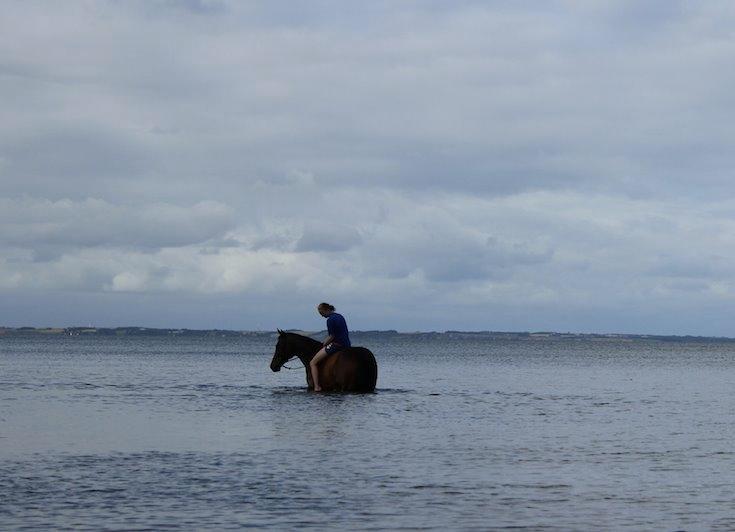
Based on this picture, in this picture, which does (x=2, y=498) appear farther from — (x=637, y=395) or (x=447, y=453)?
(x=637, y=395)

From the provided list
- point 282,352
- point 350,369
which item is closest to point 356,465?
point 350,369

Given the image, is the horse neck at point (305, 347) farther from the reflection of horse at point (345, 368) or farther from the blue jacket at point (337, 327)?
the blue jacket at point (337, 327)

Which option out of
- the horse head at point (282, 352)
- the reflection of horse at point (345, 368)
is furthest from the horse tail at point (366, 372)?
the horse head at point (282, 352)

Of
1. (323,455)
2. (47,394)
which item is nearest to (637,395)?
(47,394)

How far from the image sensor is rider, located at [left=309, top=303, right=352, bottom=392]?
3008 centimetres

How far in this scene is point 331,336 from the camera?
30.4 metres

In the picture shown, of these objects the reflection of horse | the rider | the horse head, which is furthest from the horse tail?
the horse head

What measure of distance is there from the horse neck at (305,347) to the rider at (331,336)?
0.52 metres

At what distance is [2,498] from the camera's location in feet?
43.8

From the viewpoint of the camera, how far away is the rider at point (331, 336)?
30078 millimetres

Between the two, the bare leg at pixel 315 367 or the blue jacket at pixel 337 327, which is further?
the bare leg at pixel 315 367

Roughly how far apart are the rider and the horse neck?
519 millimetres

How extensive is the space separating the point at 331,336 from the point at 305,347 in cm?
193

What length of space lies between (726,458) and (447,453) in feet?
14.4
